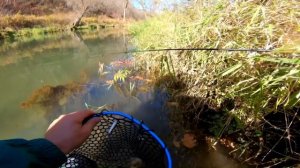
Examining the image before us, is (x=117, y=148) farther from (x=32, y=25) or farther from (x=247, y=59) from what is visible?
(x=32, y=25)

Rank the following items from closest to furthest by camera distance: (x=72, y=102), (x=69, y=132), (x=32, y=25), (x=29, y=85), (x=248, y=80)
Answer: (x=69, y=132), (x=248, y=80), (x=72, y=102), (x=29, y=85), (x=32, y=25)

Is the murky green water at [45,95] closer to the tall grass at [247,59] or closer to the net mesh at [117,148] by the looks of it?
the tall grass at [247,59]

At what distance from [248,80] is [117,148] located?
85 centimetres

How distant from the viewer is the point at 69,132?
978 mm

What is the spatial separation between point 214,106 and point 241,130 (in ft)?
1.05

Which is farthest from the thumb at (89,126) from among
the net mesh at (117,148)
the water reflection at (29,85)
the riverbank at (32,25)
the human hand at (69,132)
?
the riverbank at (32,25)

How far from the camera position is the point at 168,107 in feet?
9.29

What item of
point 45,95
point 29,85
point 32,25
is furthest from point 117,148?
point 32,25

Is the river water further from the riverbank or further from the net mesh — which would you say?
the riverbank

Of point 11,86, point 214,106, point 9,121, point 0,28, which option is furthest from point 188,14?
point 0,28

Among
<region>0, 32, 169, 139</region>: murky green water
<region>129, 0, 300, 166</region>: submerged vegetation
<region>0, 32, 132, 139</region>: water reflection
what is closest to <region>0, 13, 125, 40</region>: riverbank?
Answer: <region>0, 32, 132, 139</region>: water reflection

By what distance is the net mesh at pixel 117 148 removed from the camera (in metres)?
1.49

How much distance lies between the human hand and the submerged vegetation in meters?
0.87

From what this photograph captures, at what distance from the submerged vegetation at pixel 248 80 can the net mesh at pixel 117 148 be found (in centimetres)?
59
